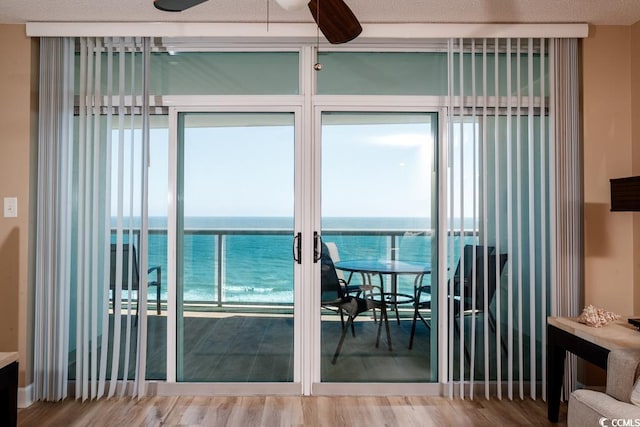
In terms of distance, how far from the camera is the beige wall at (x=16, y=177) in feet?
9.04

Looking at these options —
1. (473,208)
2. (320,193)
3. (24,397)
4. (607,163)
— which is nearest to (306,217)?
(320,193)

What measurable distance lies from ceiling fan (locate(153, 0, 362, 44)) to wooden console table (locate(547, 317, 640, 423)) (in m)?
1.94

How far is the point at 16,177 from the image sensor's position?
2770mm

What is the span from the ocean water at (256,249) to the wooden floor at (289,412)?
2.21 ft

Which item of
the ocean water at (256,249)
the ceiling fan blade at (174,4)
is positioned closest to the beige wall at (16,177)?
the ocean water at (256,249)

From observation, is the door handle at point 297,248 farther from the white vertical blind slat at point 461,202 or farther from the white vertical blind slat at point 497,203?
the white vertical blind slat at point 497,203

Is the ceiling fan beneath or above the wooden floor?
above

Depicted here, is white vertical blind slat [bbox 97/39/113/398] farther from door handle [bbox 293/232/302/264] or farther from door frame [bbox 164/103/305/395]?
door handle [bbox 293/232/302/264]

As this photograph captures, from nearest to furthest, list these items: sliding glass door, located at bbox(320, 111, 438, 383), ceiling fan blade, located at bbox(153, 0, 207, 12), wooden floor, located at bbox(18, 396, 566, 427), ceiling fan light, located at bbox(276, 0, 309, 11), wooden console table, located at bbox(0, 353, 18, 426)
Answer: ceiling fan light, located at bbox(276, 0, 309, 11)
ceiling fan blade, located at bbox(153, 0, 207, 12)
wooden console table, located at bbox(0, 353, 18, 426)
wooden floor, located at bbox(18, 396, 566, 427)
sliding glass door, located at bbox(320, 111, 438, 383)

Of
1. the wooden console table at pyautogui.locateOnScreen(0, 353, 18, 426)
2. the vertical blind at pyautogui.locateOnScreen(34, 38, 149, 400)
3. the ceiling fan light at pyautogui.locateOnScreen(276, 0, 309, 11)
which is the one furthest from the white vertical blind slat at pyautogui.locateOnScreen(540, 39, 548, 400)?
the wooden console table at pyautogui.locateOnScreen(0, 353, 18, 426)

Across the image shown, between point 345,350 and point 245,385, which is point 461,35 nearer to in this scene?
point 345,350

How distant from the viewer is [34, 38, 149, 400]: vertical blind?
277cm

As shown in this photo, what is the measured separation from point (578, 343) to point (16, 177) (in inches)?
141

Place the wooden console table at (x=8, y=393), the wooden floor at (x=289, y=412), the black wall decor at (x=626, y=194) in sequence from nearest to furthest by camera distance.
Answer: the wooden console table at (x=8, y=393), the black wall decor at (x=626, y=194), the wooden floor at (x=289, y=412)
